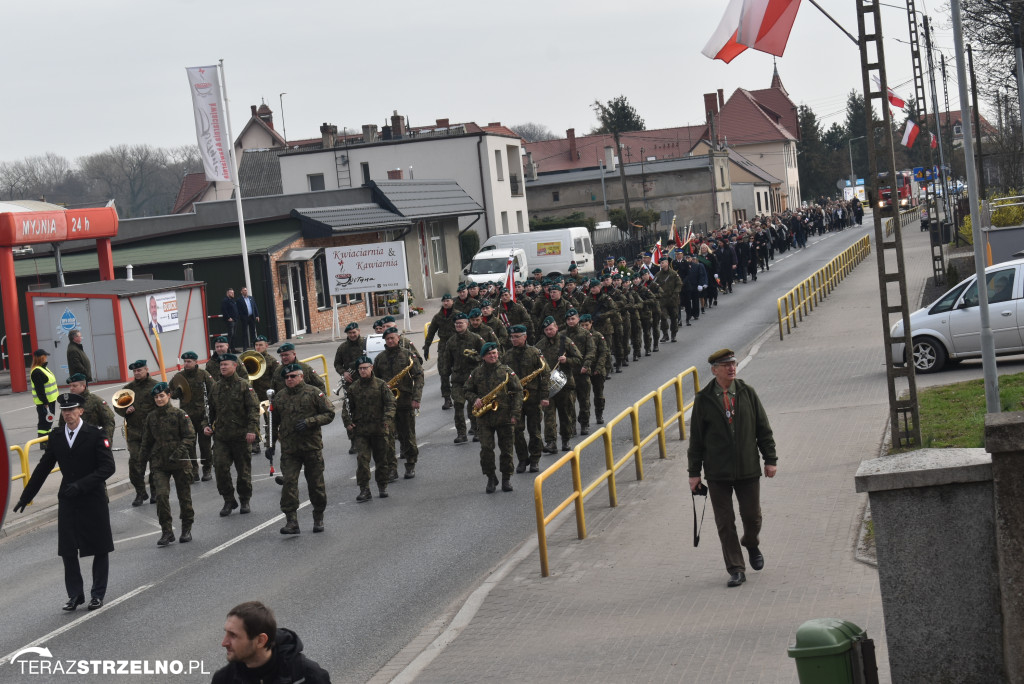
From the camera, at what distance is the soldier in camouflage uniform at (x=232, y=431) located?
14641 millimetres

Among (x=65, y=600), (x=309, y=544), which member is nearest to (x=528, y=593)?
(x=309, y=544)

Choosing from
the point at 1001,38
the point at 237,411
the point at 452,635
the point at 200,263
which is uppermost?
the point at 1001,38

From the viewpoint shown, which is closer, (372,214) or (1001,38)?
(1001,38)

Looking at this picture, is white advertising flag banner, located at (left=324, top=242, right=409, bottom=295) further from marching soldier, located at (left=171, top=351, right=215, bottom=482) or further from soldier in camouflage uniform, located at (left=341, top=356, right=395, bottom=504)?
soldier in camouflage uniform, located at (left=341, top=356, right=395, bottom=504)

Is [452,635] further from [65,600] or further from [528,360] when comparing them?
[528,360]

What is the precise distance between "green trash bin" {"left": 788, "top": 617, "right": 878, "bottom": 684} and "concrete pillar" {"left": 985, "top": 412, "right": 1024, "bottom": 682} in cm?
92

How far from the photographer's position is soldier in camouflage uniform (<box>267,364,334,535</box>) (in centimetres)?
1343

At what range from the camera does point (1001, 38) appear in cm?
3944

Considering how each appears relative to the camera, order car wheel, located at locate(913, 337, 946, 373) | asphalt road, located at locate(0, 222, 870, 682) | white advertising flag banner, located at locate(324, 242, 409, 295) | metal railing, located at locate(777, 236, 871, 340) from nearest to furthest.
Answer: asphalt road, located at locate(0, 222, 870, 682)
car wheel, located at locate(913, 337, 946, 373)
metal railing, located at locate(777, 236, 871, 340)
white advertising flag banner, located at locate(324, 242, 409, 295)

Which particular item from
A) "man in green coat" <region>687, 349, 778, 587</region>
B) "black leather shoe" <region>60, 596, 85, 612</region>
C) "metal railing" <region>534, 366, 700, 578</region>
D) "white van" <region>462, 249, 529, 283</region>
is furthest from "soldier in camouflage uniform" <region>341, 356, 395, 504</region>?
"white van" <region>462, 249, 529, 283</region>

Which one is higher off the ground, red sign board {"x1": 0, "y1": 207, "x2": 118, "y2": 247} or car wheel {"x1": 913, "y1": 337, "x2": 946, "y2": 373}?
red sign board {"x1": 0, "y1": 207, "x2": 118, "y2": 247}

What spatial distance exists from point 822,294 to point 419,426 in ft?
62.0

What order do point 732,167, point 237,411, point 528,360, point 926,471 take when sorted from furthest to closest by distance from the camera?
point 732,167 → point 528,360 → point 237,411 → point 926,471

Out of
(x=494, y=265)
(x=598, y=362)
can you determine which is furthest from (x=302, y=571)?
(x=494, y=265)
